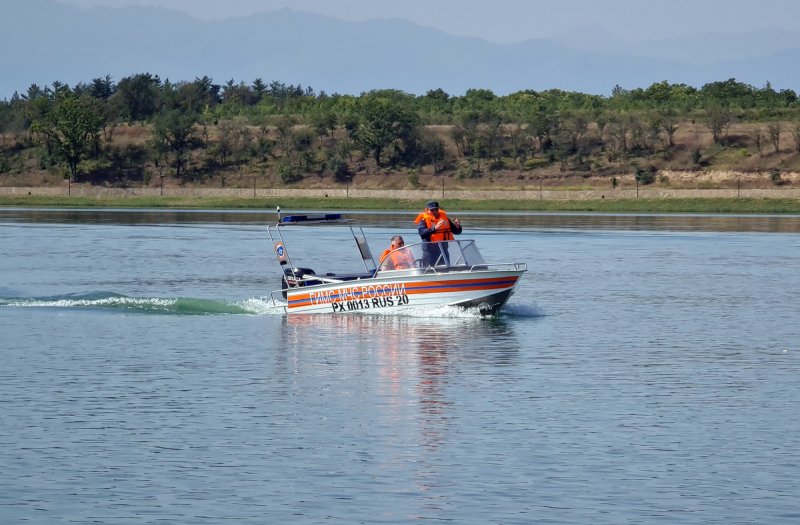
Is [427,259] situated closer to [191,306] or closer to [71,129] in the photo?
[191,306]

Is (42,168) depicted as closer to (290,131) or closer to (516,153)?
(290,131)

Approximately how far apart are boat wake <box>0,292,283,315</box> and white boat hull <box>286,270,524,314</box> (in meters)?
2.08

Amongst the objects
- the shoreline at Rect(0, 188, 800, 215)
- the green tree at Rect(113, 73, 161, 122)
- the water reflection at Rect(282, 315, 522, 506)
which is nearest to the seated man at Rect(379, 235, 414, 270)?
the water reflection at Rect(282, 315, 522, 506)

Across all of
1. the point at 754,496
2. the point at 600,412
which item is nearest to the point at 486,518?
the point at 754,496

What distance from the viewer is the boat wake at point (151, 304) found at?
36.7 m

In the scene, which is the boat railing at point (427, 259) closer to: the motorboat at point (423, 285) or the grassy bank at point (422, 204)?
the motorboat at point (423, 285)

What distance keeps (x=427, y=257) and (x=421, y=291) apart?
850 millimetres

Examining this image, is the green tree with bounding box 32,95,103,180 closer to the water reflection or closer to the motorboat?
the motorboat

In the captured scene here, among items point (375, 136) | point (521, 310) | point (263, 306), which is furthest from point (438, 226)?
point (375, 136)

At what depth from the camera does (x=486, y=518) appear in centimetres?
1597

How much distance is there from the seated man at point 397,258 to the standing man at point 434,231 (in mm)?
383

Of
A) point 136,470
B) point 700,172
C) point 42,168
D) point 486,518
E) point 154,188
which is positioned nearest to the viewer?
point 486,518

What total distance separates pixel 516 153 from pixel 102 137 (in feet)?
146

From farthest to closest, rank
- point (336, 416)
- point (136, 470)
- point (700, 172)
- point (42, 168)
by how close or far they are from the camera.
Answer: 1. point (42, 168)
2. point (700, 172)
3. point (336, 416)
4. point (136, 470)
